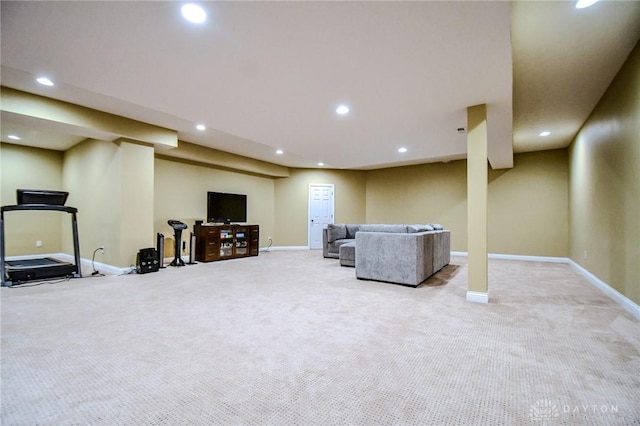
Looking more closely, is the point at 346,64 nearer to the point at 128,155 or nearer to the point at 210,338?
the point at 210,338

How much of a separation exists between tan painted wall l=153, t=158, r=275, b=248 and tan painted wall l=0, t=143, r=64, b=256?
252 cm

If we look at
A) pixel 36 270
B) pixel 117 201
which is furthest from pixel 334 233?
pixel 36 270

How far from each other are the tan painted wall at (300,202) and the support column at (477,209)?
5.94 meters

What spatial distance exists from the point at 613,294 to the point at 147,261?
6648mm

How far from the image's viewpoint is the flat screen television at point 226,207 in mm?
6879

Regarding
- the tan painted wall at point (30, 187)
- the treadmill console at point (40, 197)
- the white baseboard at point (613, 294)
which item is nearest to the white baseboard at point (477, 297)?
the white baseboard at point (613, 294)

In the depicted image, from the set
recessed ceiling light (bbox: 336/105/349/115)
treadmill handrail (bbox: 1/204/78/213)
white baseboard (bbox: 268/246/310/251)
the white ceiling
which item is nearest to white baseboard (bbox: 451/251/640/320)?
the white ceiling

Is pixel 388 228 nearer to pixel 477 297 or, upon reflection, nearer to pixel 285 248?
pixel 477 297

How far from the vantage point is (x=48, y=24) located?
2.15 meters

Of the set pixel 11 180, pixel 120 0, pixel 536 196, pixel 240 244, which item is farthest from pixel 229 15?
pixel 536 196

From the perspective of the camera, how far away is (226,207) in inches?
285

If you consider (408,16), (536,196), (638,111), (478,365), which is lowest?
(478,365)

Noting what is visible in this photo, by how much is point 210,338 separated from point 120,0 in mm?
2463

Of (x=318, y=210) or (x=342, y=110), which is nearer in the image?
(x=342, y=110)
